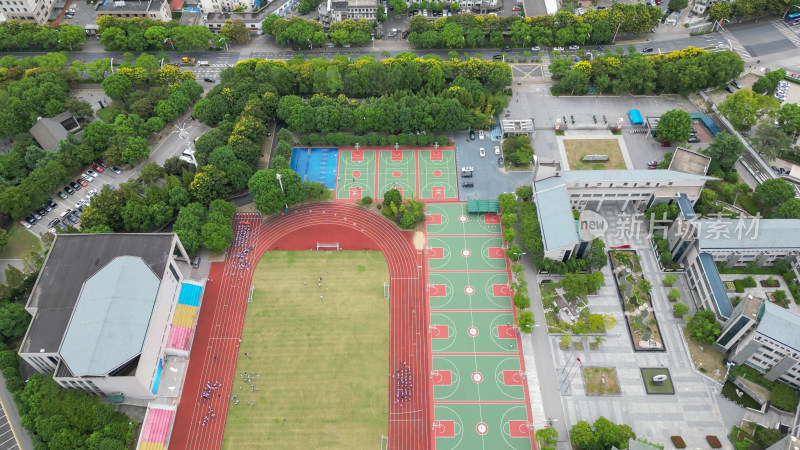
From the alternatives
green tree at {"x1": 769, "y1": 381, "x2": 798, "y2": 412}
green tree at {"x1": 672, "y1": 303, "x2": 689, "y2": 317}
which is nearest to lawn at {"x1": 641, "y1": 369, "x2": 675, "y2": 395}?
green tree at {"x1": 672, "y1": 303, "x2": 689, "y2": 317}

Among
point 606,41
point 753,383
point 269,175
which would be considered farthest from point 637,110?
point 269,175

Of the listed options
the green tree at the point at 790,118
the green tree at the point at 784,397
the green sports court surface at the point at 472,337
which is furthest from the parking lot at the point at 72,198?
the green tree at the point at 790,118

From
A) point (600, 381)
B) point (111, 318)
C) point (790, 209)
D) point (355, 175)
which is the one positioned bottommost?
point (600, 381)

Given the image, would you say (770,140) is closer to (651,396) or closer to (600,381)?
(651,396)

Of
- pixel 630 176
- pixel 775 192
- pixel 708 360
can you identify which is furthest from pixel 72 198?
pixel 775 192

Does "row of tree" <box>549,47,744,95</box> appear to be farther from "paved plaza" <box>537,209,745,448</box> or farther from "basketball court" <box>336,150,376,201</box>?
"paved plaza" <box>537,209,745,448</box>

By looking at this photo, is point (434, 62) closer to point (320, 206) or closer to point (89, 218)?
point (320, 206)
